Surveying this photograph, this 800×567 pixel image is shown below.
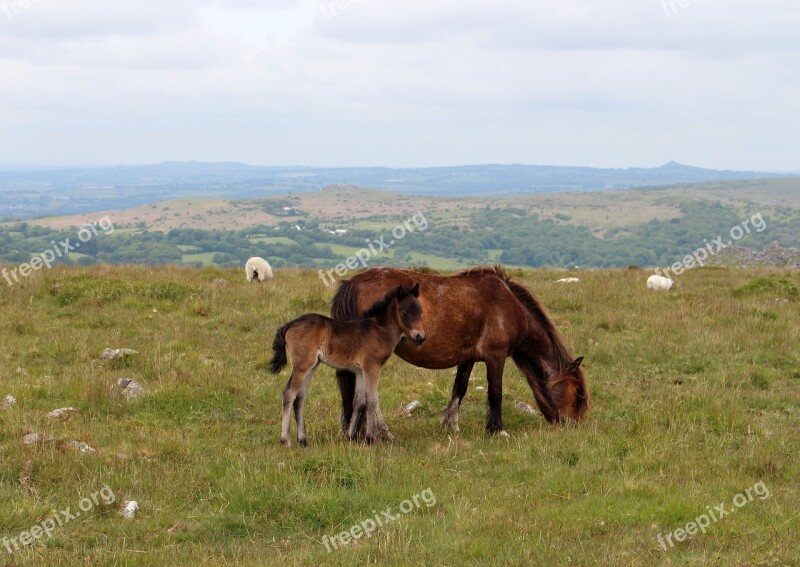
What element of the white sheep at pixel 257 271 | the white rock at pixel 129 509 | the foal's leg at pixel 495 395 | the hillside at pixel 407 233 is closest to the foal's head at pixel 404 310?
the foal's leg at pixel 495 395

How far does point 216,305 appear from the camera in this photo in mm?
18531

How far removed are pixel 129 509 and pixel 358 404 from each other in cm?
317

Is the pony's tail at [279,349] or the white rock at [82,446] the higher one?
the pony's tail at [279,349]

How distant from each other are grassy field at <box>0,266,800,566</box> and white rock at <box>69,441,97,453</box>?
0.19 metres

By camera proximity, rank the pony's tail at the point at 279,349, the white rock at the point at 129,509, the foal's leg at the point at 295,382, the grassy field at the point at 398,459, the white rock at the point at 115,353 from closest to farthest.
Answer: the grassy field at the point at 398,459 < the white rock at the point at 129,509 < the foal's leg at the point at 295,382 < the pony's tail at the point at 279,349 < the white rock at the point at 115,353

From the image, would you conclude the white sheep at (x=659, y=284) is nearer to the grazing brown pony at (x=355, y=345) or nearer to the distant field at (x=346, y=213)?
the grazing brown pony at (x=355, y=345)

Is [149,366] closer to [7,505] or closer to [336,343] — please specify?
[336,343]

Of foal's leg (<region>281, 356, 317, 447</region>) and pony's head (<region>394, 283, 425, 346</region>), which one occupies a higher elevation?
pony's head (<region>394, 283, 425, 346</region>)

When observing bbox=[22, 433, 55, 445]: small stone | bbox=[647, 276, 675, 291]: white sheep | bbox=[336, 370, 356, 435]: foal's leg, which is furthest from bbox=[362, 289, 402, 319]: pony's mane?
bbox=[647, 276, 675, 291]: white sheep

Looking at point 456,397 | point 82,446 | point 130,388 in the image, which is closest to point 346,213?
point 130,388

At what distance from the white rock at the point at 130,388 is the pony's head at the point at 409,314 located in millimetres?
4459

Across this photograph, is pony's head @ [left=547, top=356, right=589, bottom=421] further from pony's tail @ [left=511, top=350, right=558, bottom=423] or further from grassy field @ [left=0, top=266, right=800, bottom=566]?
grassy field @ [left=0, top=266, right=800, bottom=566]

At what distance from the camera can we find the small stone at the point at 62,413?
411 inches

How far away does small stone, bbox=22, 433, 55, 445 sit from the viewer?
889 cm
